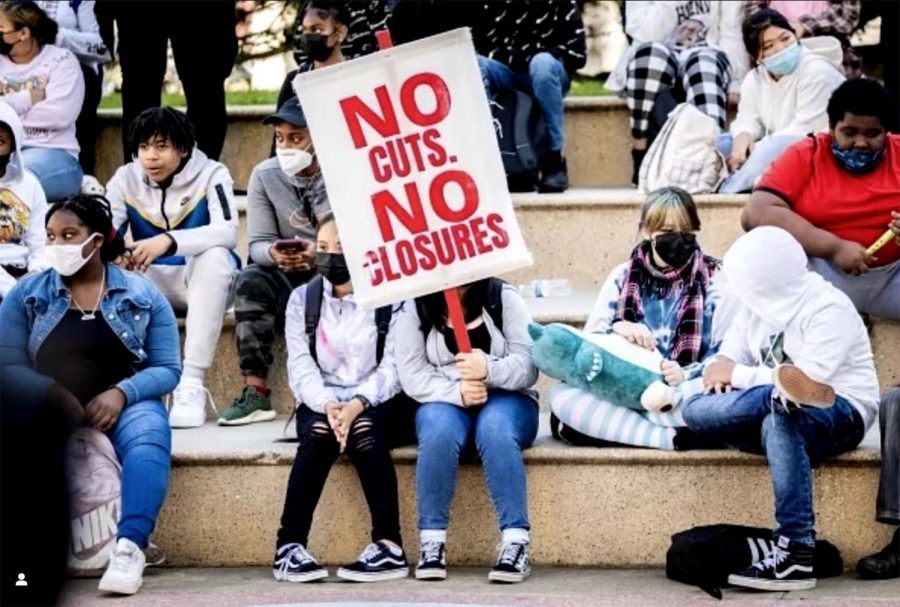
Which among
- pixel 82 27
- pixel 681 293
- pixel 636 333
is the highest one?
pixel 82 27

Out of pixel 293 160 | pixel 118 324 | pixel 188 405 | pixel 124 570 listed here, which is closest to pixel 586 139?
pixel 293 160

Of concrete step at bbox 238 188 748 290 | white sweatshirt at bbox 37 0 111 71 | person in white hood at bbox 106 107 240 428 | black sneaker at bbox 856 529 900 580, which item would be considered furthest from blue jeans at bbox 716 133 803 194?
white sweatshirt at bbox 37 0 111 71

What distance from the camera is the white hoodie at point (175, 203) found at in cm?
816

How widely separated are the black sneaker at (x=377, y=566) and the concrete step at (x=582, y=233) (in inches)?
79.0

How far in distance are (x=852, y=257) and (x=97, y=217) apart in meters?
2.58

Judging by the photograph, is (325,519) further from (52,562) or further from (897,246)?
(52,562)

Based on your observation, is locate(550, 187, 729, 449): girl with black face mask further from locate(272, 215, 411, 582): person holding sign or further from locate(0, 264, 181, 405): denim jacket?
locate(0, 264, 181, 405): denim jacket

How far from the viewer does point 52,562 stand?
443 cm

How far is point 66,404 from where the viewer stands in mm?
6945

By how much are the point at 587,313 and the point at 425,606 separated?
172 centimetres

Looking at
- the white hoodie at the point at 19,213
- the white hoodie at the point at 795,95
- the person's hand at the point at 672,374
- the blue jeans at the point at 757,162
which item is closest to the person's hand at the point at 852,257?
the person's hand at the point at 672,374

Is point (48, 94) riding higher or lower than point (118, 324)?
higher

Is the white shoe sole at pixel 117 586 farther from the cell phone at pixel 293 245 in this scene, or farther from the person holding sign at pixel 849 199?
the person holding sign at pixel 849 199

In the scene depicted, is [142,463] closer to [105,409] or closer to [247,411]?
[105,409]
